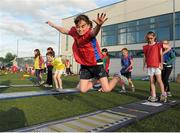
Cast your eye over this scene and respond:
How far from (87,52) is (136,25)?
82.9 ft

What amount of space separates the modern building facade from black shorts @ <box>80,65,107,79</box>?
62.3 ft

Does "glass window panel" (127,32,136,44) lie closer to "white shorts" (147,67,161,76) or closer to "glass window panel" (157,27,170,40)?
"glass window panel" (157,27,170,40)

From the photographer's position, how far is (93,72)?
5578 mm

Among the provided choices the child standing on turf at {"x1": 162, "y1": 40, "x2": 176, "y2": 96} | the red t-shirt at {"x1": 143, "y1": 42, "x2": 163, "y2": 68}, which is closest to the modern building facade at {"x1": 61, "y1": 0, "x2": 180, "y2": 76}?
the child standing on turf at {"x1": 162, "y1": 40, "x2": 176, "y2": 96}

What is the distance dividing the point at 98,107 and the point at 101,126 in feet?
6.35

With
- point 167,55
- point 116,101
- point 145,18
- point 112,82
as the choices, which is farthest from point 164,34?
point 112,82

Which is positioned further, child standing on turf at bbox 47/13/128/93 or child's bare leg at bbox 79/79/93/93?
child's bare leg at bbox 79/79/93/93

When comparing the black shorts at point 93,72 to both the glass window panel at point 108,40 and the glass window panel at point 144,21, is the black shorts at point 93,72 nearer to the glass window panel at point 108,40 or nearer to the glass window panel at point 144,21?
the glass window panel at point 144,21

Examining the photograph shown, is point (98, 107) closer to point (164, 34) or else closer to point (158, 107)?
point (158, 107)

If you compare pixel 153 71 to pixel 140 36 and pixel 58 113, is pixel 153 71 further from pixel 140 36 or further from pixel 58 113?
pixel 140 36

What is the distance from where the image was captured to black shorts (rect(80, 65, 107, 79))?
218 inches

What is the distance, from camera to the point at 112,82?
5.71m

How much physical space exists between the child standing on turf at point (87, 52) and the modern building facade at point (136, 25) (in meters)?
19.0

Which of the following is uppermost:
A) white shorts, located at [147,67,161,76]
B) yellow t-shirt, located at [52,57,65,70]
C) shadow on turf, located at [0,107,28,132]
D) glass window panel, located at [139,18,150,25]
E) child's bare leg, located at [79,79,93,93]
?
Result: glass window panel, located at [139,18,150,25]
